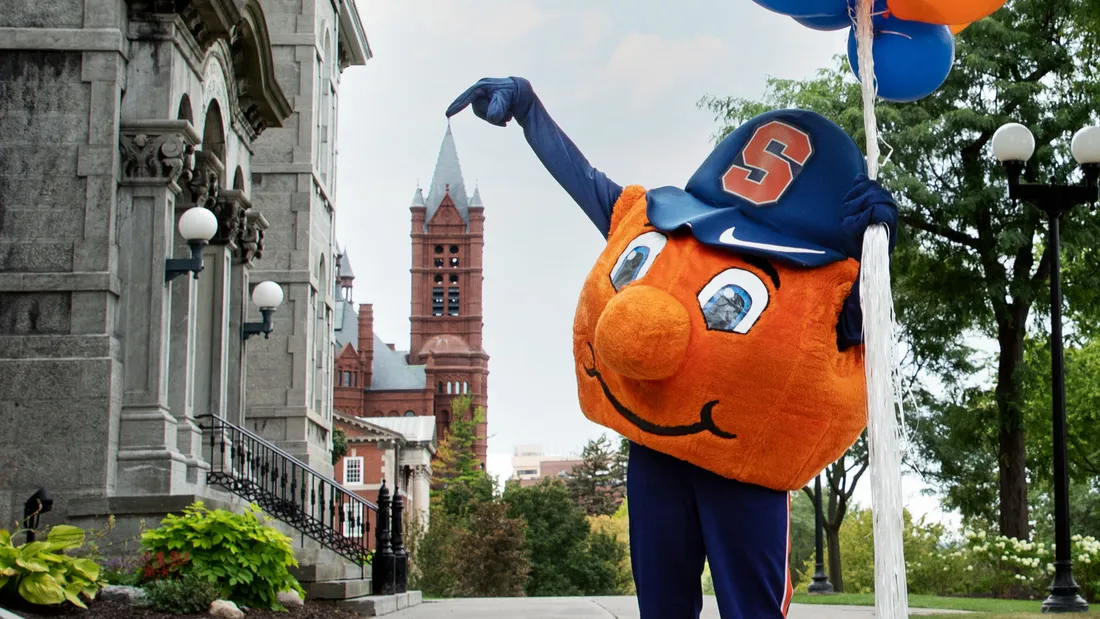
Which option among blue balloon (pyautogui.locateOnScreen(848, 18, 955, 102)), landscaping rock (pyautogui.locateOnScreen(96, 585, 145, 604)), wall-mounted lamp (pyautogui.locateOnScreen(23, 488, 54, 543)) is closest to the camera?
blue balloon (pyautogui.locateOnScreen(848, 18, 955, 102))

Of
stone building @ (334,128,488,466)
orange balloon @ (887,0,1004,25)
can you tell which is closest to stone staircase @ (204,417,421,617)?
orange balloon @ (887,0,1004,25)

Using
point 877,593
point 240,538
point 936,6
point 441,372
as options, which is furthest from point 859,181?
point 441,372

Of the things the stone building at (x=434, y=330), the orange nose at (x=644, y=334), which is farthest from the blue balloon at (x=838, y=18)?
the stone building at (x=434, y=330)

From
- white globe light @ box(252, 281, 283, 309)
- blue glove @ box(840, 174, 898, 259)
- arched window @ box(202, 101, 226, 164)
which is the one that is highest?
arched window @ box(202, 101, 226, 164)

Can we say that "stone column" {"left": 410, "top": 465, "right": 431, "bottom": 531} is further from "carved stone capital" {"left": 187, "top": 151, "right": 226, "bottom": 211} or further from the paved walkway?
"carved stone capital" {"left": 187, "top": 151, "right": 226, "bottom": 211}

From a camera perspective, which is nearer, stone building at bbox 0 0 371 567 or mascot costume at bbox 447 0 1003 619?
mascot costume at bbox 447 0 1003 619

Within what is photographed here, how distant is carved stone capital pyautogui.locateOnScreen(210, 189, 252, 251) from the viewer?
17219 mm

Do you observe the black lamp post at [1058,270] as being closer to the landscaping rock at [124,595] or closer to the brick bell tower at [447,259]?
the landscaping rock at [124,595]

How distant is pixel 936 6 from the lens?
17.7ft

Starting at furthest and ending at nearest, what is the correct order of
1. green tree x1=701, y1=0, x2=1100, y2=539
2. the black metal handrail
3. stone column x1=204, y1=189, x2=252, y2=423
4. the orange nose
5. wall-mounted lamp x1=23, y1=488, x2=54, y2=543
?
green tree x1=701, y1=0, x2=1100, y2=539 < stone column x1=204, y1=189, x2=252, y2=423 < the black metal handrail < wall-mounted lamp x1=23, y1=488, x2=54, y2=543 < the orange nose

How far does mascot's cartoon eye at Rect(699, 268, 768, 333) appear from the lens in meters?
5.08

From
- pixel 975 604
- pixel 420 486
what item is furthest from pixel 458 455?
pixel 975 604

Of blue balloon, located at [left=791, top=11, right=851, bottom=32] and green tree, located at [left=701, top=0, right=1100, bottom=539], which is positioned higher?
green tree, located at [left=701, top=0, right=1100, bottom=539]

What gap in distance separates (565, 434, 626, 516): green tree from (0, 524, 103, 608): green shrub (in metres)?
68.5
